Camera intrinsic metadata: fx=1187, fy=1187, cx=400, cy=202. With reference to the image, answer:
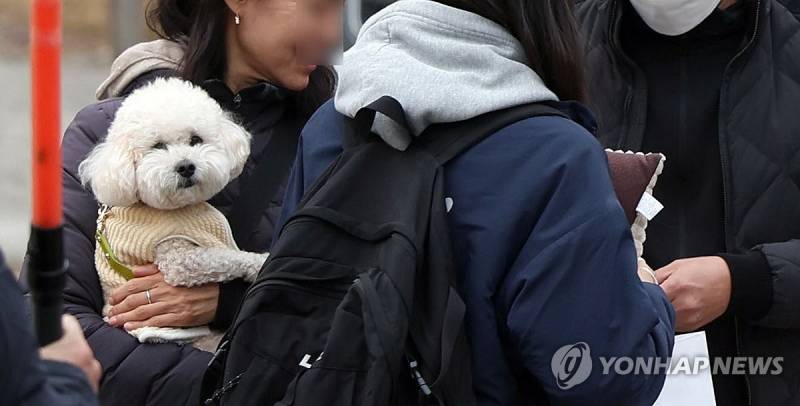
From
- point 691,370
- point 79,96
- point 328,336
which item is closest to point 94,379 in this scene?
point 328,336

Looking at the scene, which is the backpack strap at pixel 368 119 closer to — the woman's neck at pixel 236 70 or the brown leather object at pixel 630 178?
the brown leather object at pixel 630 178

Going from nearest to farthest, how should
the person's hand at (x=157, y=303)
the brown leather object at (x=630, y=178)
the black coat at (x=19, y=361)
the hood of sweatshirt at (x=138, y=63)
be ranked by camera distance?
the black coat at (x=19, y=361) → the brown leather object at (x=630, y=178) → the person's hand at (x=157, y=303) → the hood of sweatshirt at (x=138, y=63)

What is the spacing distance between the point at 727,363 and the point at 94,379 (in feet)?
5.51

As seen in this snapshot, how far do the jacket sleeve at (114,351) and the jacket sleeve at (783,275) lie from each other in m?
1.24

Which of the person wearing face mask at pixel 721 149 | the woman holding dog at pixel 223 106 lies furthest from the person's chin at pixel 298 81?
the person wearing face mask at pixel 721 149

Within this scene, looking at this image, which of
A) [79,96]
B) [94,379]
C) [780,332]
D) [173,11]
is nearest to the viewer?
[94,379]

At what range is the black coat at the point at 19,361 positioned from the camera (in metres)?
1.29

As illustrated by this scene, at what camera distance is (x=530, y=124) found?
75.7 inches

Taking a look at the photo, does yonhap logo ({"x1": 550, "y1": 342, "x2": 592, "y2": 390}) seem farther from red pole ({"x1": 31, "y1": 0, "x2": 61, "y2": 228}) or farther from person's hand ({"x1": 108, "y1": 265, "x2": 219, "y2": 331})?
person's hand ({"x1": 108, "y1": 265, "x2": 219, "y2": 331})

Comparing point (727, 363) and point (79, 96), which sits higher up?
point (727, 363)

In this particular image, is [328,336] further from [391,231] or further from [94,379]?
[94,379]

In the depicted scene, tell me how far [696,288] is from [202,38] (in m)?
1.29

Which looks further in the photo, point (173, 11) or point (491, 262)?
point (173, 11)

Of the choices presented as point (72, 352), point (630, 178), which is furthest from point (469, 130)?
point (72, 352)
